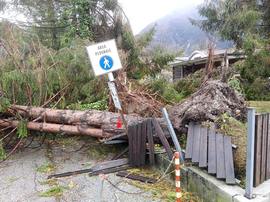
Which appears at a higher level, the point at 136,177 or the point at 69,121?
the point at 69,121

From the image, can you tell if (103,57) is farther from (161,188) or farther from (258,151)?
(258,151)

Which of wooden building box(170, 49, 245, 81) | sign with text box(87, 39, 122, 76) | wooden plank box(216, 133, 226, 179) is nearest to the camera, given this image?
wooden plank box(216, 133, 226, 179)

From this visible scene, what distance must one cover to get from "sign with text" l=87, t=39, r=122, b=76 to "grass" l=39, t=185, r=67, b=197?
6.52 feet

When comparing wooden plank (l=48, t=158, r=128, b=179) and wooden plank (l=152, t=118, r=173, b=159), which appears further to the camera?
wooden plank (l=48, t=158, r=128, b=179)

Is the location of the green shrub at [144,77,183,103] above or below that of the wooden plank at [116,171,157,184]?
above

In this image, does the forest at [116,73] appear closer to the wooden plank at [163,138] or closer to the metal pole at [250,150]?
the wooden plank at [163,138]

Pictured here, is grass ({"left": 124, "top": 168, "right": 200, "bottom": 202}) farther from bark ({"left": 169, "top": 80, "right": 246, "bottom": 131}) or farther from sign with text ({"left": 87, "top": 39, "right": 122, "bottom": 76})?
sign with text ({"left": 87, "top": 39, "right": 122, "bottom": 76})

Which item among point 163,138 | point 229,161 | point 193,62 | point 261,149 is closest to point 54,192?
point 163,138

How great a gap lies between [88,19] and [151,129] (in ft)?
31.9

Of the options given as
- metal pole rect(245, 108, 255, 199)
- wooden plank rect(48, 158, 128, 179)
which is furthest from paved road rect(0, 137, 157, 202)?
metal pole rect(245, 108, 255, 199)

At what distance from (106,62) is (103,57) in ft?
0.33

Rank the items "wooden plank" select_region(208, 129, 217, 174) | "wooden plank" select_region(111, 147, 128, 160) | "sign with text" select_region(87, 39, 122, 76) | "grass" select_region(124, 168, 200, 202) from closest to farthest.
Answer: "wooden plank" select_region(208, 129, 217, 174)
"grass" select_region(124, 168, 200, 202)
"sign with text" select_region(87, 39, 122, 76)
"wooden plank" select_region(111, 147, 128, 160)

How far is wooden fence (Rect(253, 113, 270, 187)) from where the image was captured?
147 inches

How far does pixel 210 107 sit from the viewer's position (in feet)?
18.3
